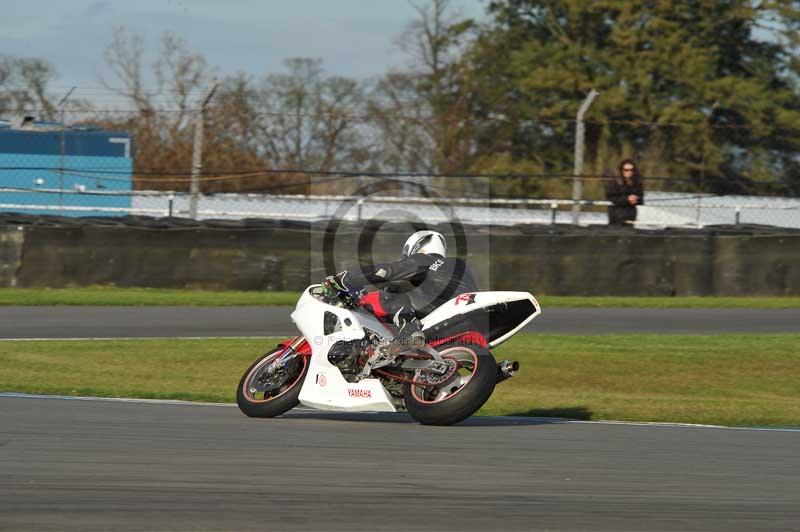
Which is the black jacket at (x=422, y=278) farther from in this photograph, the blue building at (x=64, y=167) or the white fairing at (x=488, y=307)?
the blue building at (x=64, y=167)

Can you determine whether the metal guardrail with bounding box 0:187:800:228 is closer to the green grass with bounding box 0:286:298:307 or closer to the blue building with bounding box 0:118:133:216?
the blue building with bounding box 0:118:133:216

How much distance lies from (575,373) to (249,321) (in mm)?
4409

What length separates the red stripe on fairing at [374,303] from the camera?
24.6 feet

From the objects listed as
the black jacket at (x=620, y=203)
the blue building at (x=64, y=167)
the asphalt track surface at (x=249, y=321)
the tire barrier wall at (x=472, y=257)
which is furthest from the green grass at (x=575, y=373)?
the blue building at (x=64, y=167)

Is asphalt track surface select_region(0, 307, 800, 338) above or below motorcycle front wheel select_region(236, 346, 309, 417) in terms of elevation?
below

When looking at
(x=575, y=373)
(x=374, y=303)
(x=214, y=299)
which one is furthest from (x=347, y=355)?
(x=214, y=299)

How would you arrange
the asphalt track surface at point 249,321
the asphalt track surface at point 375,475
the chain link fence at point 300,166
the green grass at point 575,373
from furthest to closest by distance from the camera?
the chain link fence at point 300,166 → the asphalt track surface at point 249,321 → the green grass at point 575,373 → the asphalt track surface at point 375,475

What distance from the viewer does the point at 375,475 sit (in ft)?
18.6

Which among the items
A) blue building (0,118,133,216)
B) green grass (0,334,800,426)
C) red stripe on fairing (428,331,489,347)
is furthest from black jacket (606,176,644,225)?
red stripe on fairing (428,331,489,347)

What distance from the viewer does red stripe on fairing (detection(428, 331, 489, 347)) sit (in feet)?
23.8

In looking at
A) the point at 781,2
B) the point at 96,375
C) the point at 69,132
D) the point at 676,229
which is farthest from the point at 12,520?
the point at 781,2

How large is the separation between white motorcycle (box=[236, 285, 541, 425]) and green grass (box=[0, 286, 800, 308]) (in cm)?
775

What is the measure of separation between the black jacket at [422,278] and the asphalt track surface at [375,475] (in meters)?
0.78

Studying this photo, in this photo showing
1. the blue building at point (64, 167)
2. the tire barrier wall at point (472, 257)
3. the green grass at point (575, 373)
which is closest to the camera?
the green grass at point (575, 373)
